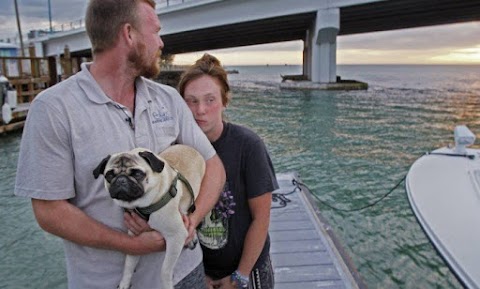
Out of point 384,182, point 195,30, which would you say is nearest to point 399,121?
point 384,182

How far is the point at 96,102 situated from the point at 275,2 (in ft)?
104

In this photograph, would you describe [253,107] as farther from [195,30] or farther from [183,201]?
[183,201]

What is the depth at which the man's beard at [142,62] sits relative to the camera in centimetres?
187

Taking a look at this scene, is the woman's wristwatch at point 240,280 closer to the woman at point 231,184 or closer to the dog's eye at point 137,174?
the woman at point 231,184

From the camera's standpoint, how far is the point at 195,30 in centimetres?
3666

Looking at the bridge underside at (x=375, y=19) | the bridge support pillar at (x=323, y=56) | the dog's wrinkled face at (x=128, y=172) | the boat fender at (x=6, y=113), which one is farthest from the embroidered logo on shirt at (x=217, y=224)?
the bridge support pillar at (x=323, y=56)

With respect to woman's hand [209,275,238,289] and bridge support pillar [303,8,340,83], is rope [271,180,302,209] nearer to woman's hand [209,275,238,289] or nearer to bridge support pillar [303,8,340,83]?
woman's hand [209,275,238,289]

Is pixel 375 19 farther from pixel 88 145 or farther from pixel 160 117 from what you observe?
pixel 88 145

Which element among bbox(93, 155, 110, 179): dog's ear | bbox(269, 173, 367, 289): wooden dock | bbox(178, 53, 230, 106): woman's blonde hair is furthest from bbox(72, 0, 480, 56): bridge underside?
bbox(93, 155, 110, 179): dog's ear

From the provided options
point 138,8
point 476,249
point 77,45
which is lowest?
point 476,249

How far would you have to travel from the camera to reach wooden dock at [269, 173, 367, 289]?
154 inches

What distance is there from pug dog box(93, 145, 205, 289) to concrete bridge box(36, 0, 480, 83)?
29.5 m

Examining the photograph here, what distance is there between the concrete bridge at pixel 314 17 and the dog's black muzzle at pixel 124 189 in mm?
29839

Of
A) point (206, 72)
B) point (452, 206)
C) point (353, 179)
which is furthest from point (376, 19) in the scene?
point (206, 72)
